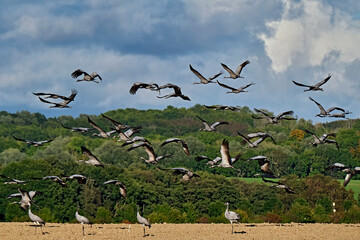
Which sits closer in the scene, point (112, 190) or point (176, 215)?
point (176, 215)

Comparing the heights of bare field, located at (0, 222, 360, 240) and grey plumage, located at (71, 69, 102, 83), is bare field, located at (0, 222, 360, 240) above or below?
below

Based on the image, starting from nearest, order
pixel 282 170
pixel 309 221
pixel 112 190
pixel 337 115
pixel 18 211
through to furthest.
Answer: pixel 337 115, pixel 309 221, pixel 18 211, pixel 112 190, pixel 282 170

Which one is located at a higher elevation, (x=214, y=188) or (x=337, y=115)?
(x=337, y=115)

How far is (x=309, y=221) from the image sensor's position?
76375 mm

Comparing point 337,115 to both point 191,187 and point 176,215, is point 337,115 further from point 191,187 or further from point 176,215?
point 191,187

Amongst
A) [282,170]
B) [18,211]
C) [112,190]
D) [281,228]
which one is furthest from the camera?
[282,170]

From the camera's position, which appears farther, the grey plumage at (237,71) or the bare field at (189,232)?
the bare field at (189,232)

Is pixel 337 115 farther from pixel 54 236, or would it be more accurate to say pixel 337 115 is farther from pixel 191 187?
pixel 191 187

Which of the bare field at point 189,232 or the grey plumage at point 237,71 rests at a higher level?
the grey plumage at point 237,71

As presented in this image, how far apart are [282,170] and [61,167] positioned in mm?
72910

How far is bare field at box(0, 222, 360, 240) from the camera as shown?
51844mm

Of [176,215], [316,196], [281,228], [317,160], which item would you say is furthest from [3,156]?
[281,228]

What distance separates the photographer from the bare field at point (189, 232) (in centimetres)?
5184

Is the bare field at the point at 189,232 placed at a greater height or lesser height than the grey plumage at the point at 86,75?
lesser
